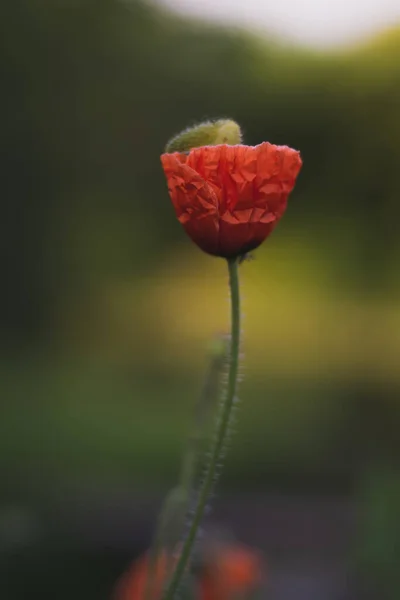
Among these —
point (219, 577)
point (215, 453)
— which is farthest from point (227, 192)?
point (219, 577)

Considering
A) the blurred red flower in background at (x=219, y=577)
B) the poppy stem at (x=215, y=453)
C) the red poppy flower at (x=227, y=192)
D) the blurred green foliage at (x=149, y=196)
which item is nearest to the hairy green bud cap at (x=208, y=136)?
the red poppy flower at (x=227, y=192)

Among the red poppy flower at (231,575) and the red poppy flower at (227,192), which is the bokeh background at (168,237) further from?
the red poppy flower at (227,192)

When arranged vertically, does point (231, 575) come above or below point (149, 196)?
below

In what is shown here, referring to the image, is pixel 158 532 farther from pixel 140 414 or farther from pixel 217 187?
pixel 140 414

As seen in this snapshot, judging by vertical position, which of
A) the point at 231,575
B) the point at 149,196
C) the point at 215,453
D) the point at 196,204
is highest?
the point at 149,196

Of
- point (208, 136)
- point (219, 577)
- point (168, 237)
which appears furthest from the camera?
point (168, 237)

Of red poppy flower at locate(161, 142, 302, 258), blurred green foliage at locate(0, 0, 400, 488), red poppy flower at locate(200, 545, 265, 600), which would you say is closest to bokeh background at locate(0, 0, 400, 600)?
blurred green foliage at locate(0, 0, 400, 488)

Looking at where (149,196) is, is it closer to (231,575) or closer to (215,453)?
(231,575)
